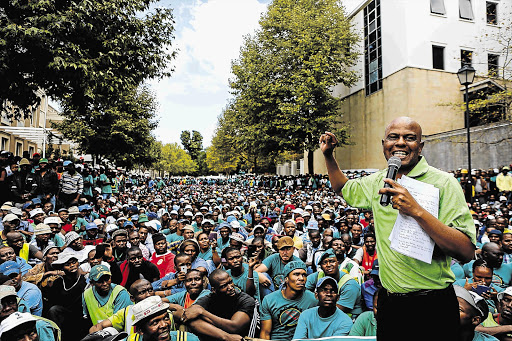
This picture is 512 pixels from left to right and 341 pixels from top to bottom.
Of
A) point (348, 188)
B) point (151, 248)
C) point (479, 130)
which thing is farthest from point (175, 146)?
point (348, 188)

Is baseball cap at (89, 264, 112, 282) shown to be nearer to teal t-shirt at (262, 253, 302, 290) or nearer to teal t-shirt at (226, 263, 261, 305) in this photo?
teal t-shirt at (226, 263, 261, 305)

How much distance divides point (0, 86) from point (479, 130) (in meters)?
20.0

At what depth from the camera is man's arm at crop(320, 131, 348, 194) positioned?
219 centimetres

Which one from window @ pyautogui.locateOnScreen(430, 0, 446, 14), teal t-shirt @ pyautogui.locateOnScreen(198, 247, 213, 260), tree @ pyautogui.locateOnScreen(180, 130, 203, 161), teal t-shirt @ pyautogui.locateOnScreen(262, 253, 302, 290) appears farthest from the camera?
tree @ pyautogui.locateOnScreen(180, 130, 203, 161)

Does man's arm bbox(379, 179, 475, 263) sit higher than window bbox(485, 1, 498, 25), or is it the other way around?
window bbox(485, 1, 498, 25)

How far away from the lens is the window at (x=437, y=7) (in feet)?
83.9

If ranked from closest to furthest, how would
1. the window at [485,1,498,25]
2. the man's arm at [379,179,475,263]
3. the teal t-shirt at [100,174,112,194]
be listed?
the man's arm at [379,179,475,263], the teal t-shirt at [100,174,112,194], the window at [485,1,498,25]

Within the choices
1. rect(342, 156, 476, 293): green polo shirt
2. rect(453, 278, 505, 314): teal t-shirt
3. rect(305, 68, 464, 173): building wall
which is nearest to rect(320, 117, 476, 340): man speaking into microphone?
rect(342, 156, 476, 293): green polo shirt

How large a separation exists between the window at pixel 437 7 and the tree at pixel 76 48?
21.7 meters

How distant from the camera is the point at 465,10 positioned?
86.9 feet

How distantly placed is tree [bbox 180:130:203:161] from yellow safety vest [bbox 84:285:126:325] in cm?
10340

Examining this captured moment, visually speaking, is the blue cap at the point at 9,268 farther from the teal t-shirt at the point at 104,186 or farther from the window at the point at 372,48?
the window at the point at 372,48

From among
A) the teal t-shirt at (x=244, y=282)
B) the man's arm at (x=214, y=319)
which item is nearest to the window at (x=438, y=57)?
the teal t-shirt at (x=244, y=282)

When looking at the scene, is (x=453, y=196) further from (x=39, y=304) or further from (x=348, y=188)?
(x=39, y=304)
